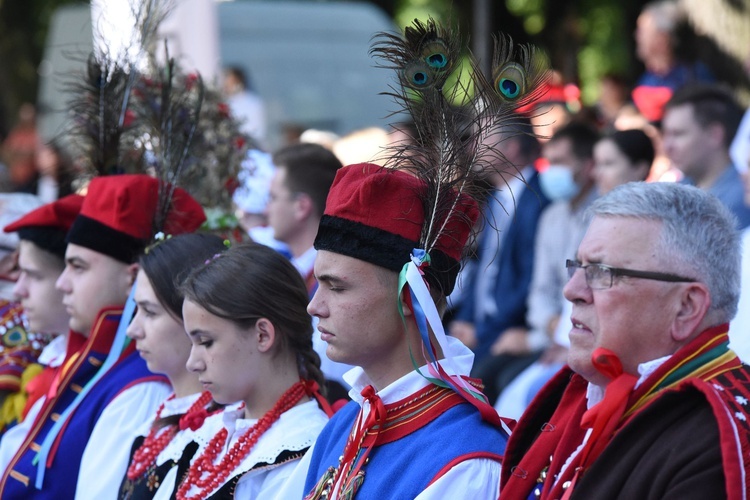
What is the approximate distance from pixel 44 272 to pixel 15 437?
28.2 inches

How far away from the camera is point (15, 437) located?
15.2ft

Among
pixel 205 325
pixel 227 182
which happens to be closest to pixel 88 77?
pixel 227 182

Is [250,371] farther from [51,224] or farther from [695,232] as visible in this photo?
[51,224]

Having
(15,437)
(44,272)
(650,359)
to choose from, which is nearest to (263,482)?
(650,359)

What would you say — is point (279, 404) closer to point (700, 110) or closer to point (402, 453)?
point (402, 453)

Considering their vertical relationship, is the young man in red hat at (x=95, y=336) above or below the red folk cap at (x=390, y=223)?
below

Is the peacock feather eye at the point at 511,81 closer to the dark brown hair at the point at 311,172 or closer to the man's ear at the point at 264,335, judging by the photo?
the man's ear at the point at 264,335

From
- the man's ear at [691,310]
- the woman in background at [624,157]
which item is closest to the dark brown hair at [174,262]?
the man's ear at [691,310]

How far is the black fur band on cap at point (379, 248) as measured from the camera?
115 inches

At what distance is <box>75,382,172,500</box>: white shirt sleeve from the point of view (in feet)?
12.9

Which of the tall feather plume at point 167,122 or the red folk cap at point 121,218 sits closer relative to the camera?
the red folk cap at point 121,218

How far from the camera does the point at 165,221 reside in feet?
14.5

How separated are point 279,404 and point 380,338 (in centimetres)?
67

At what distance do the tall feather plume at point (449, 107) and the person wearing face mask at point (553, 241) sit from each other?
3727 millimetres
